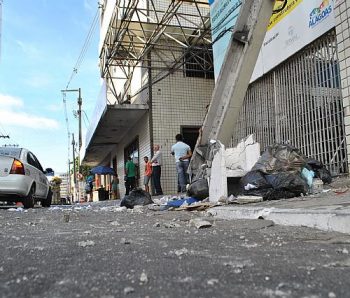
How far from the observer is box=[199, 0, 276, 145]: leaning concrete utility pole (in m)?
7.70

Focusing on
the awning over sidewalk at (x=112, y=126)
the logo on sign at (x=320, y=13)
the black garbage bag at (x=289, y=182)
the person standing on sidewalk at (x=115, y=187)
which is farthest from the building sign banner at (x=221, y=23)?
the person standing on sidewalk at (x=115, y=187)

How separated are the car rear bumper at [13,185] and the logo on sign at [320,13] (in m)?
6.73

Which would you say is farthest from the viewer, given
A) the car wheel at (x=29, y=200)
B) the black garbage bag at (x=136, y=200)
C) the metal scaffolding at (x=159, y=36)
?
the metal scaffolding at (x=159, y=36)

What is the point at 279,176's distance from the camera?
20.5 ft

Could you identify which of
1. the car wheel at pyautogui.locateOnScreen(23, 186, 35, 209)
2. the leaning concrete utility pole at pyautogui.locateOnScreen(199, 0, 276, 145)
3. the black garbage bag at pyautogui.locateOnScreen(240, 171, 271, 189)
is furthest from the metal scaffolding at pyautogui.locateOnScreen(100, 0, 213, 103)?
the black garbage bag at pyautogui.locateOnScreen(240, 171, 271, 189)

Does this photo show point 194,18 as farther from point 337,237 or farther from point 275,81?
point 337,237

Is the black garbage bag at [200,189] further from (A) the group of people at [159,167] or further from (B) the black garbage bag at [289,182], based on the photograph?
(A) the group of people at [159,167]

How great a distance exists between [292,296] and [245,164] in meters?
5.36

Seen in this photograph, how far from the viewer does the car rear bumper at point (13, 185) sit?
934 cm

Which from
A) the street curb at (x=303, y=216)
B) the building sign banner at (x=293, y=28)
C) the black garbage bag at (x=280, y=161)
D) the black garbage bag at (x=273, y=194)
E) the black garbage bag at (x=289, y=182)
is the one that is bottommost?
the street curb at (x=303, y=216)

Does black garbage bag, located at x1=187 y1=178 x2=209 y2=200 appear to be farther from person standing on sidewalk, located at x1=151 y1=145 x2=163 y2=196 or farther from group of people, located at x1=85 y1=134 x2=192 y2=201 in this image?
person standing on sidewalk, located at x1=151 y1=145 x2=163 y2=196

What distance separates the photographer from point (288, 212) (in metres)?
4.25

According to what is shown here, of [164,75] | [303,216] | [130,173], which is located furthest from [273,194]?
[130,173]

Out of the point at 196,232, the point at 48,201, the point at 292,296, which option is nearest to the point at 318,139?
the point at 196,232
